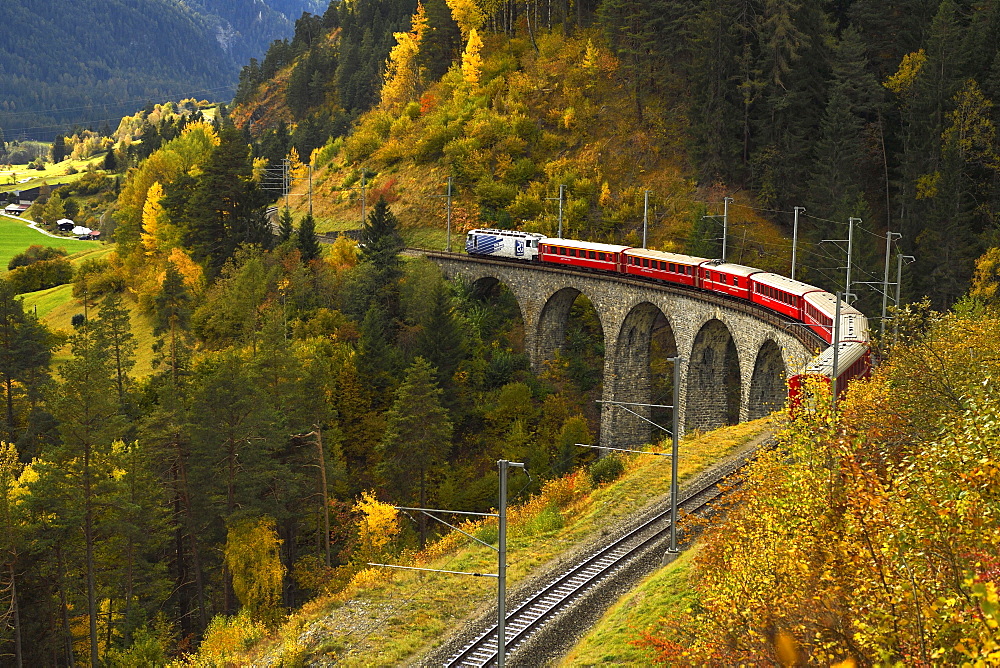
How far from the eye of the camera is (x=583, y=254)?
223 feet

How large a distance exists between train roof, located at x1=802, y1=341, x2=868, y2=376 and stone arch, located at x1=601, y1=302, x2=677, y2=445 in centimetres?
2505

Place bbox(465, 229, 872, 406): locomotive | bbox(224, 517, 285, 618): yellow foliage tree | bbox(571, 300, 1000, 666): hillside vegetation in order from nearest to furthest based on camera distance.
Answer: bbox(571, 300, 1000, 666): hillside vegetation → bbox(465, 229, 872, 406): locomotive → bbox(224, 517, 285, 618): yellow foliage tree

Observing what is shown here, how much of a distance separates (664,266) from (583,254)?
30.1 ft

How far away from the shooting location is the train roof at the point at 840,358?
3316cm

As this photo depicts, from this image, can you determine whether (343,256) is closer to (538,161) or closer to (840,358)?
(538,161)

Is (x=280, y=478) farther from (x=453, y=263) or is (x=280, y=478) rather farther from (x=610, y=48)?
(x=610, y=48)

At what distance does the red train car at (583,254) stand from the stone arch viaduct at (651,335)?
2.55 ft

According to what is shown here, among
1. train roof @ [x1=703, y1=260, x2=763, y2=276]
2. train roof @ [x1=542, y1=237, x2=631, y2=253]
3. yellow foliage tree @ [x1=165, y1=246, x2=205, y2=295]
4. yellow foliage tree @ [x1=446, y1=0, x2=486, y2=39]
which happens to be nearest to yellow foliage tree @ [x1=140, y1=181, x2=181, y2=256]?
yellow foliage tree @ [x1=165, y1=246, x2=205, y2=295]

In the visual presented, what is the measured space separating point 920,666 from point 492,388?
188ft

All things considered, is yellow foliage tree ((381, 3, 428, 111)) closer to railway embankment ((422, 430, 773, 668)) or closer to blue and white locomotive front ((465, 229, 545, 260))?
blue and white locomotive front ((465, 229, 545, 260))

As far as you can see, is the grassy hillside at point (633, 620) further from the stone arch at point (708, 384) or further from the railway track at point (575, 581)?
the stone arch at point (708, 384)

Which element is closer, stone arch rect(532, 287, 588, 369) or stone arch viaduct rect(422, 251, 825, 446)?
stone arch viaduct rect(422, 251, 825, 446)

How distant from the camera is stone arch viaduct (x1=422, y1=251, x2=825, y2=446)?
5041 centimetres

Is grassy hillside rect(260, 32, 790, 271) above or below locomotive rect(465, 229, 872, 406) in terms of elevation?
above
